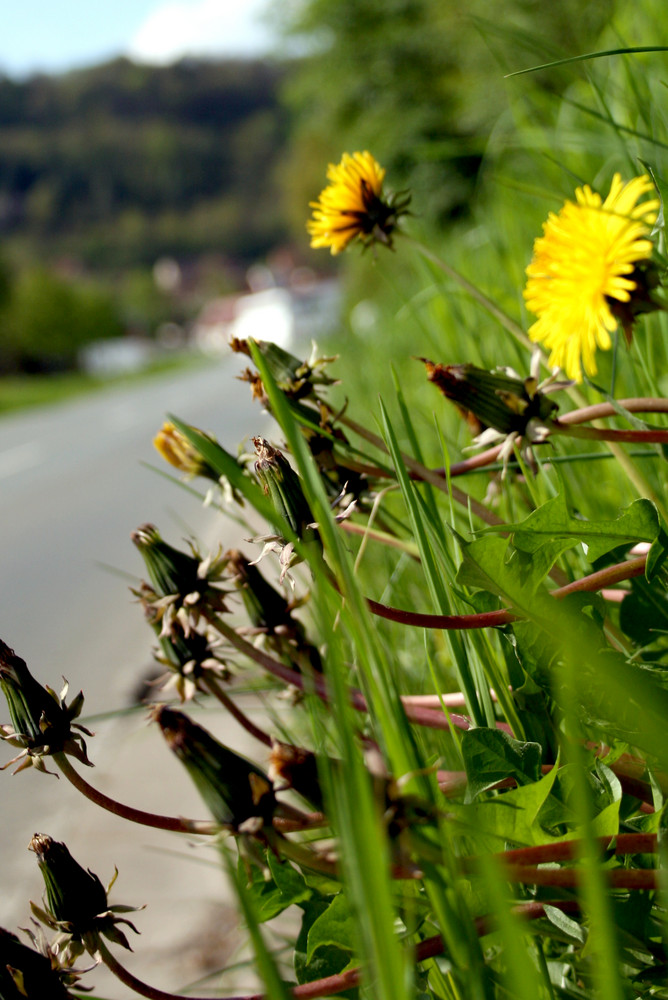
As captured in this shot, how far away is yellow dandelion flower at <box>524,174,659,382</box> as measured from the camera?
51 cm

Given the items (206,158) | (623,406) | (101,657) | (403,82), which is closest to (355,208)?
(623,406)

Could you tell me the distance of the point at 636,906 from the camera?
44 centimetres

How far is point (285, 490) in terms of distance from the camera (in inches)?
18.6

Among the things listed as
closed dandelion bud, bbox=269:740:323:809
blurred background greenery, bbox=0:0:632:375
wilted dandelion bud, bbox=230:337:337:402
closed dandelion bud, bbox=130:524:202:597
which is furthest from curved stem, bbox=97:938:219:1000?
blurred background greenery, bbox=0:0:632:375

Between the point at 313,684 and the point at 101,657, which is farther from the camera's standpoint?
the point at 101,657

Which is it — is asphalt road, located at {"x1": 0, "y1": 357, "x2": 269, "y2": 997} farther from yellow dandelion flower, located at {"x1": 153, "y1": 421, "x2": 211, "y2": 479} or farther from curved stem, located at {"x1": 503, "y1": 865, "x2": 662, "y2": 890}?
curved stem, located at {"x1": 503, "y1": 865, "x2": 662, "y2": 890}

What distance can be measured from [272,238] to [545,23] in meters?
67.4

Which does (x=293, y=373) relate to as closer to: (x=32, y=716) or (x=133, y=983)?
(x=32, y=716)

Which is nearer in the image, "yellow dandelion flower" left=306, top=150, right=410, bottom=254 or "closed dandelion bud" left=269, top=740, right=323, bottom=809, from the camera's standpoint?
"closed dandelion bud" left=269, top=740, right=323, bottom=809

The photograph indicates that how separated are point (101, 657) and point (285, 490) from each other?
2.01m

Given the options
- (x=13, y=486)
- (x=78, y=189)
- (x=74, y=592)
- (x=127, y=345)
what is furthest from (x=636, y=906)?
(x=78, y=189)

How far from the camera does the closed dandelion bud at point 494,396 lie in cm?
56

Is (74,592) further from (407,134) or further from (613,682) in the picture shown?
(407,134)

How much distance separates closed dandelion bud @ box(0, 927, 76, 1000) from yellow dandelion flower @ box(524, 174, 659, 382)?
0.42 meters
